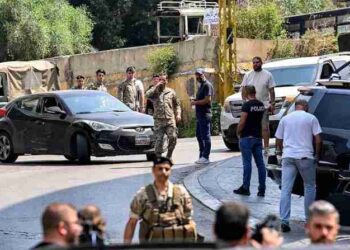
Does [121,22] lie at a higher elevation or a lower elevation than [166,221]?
lower

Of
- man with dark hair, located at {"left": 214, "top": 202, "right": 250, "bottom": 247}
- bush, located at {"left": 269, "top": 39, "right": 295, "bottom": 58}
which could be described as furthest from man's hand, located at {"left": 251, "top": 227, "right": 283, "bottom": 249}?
bush, located at {"left": 269, "top": 39, "right": 295, "bottom": 58}

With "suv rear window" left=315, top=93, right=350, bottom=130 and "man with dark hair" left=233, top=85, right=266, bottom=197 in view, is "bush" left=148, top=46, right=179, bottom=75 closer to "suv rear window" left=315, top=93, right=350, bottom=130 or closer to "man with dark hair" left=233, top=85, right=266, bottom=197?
"man with dark hair" left=233, top=85, right=266, bottom=197

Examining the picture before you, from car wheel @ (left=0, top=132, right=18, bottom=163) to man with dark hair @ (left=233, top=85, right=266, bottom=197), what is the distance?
7.72 metres

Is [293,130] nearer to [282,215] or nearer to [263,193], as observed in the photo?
[282,215]

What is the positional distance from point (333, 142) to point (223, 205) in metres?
6.23

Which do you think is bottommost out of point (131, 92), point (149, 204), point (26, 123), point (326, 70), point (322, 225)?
point (26, 123)

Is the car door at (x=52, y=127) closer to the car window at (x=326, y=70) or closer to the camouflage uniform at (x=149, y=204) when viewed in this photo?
the car window at (x=326, y=70)

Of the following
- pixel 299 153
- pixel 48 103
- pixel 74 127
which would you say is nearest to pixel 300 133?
pixel 299 153

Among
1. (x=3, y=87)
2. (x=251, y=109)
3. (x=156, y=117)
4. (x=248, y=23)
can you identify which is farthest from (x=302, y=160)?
(x=248, y=23)

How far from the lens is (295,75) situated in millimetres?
21031

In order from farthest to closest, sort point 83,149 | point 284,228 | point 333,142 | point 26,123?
point 26,123 < point 83,149 < point 333,142 < point 284,228

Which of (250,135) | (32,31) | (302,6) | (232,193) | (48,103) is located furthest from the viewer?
(302,6)

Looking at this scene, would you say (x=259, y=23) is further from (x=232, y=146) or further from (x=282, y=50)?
(x=232, y=146)

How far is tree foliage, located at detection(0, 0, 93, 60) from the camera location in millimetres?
48219
